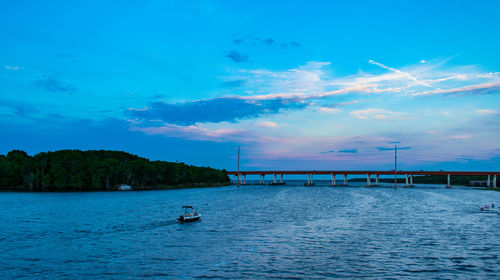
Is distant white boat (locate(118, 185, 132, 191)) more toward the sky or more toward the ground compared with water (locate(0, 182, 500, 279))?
more toward the ground

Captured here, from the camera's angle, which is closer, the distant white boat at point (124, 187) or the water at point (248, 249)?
the water at point (248, 249)

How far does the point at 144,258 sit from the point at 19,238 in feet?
68.6

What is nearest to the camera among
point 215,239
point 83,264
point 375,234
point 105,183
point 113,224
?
point 83,264

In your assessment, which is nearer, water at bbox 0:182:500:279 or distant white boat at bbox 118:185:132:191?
water at bbox 0:182:500:279

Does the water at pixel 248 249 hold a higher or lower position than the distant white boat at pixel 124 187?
higher

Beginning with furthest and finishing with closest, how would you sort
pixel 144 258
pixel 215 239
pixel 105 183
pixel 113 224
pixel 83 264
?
pixel 105 183
pixel 113 224
pixel 215 239
pixel 144 258
pixel 83 264

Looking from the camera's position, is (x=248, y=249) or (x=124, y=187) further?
(x=124, y=187)

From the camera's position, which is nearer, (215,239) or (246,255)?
(246,255)

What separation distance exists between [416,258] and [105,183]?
619 feet

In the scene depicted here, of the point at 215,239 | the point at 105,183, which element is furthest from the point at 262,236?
the point at 105,183

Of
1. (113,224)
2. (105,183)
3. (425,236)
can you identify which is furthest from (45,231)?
(105,183)

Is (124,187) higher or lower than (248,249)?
lower

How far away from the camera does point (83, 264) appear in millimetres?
30359

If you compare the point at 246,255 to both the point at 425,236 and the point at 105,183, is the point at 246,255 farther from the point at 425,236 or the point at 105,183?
the point at 105,183
